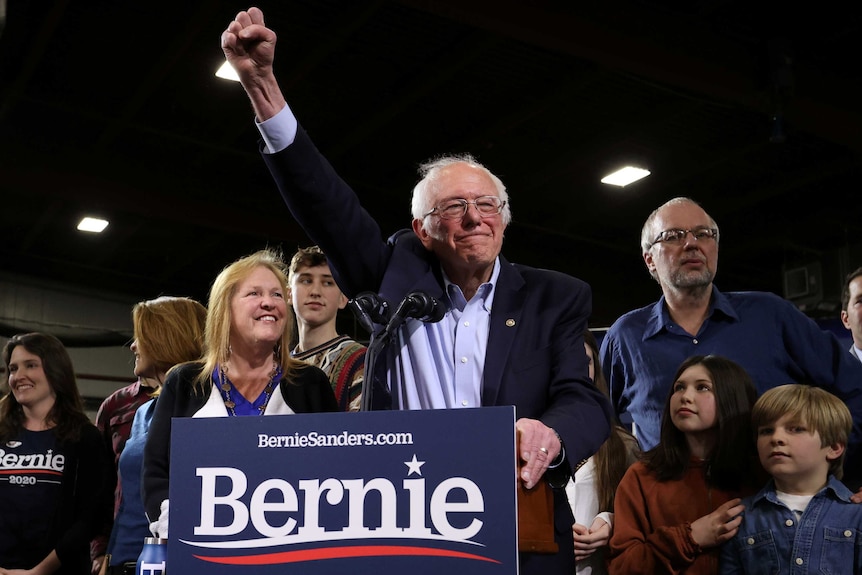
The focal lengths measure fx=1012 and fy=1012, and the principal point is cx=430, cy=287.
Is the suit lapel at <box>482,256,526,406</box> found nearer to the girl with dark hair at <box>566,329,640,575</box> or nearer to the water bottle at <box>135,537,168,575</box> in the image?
the water bottle at <box>135,537,168,575</box>

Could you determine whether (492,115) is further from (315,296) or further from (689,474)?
(689,474)

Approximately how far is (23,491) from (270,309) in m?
1.33

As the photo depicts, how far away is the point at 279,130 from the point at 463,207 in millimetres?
396

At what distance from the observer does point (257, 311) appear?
8.80ft

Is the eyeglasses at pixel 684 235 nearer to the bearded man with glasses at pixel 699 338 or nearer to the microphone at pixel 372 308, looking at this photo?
the bearded man with glasses at pixel 699 338

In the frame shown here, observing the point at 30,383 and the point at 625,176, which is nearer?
the point at 30,383

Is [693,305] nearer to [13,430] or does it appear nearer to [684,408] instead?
[684,408]

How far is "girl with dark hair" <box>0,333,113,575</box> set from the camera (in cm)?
336

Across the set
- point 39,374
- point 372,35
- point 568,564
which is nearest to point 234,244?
point 372,35

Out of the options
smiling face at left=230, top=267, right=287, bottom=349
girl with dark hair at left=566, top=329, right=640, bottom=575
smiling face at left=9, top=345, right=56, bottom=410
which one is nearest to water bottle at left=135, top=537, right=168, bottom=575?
smiling face at left=230, top=267, right=287, bottom=349

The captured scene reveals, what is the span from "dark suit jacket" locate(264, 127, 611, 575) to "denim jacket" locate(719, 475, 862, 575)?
0.87m

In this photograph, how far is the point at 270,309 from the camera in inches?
106

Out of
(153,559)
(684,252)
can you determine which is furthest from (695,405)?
(153,559)

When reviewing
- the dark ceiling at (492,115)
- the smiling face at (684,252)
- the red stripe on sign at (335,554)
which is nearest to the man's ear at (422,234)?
the red stripe on sign at (335,554)
